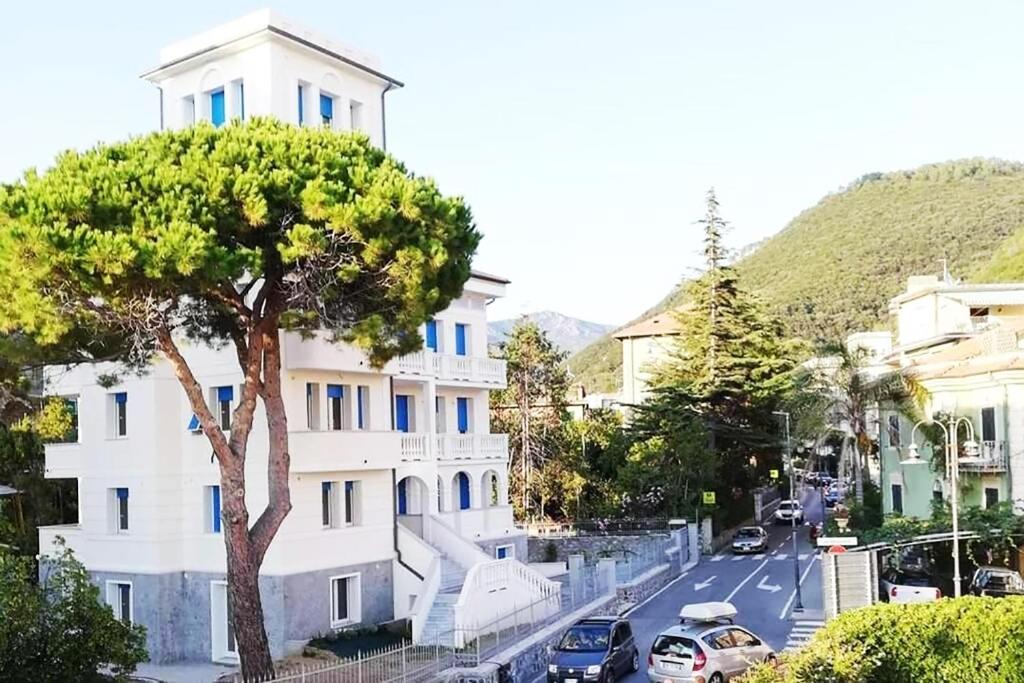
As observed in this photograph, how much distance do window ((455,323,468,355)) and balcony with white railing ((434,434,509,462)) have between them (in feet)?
10.4

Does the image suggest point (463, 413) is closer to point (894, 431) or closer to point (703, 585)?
point (703, 585)

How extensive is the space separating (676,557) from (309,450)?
72.2ft

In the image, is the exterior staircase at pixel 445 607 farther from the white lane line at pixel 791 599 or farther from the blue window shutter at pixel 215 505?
the white lane line at pixel 791 599

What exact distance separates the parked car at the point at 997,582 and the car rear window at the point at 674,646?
1072 cm

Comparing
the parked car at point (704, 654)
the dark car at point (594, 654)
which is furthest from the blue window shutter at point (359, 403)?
the parked car at point (704, 654)

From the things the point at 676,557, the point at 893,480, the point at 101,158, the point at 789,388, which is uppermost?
the point at 101,158

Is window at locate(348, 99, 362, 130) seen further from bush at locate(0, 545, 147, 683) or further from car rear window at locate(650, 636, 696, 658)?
car rear window at locate(650, 636, 696, 658)

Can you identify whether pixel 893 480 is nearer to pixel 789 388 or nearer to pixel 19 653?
pixel 789 388

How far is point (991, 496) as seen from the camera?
123 ft

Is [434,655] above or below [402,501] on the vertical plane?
below

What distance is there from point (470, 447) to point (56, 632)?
64.6 ft

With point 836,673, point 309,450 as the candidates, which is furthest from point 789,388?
point 836,673

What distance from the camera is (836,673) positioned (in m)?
17.9

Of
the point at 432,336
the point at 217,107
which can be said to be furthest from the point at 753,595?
the point at 217,107
